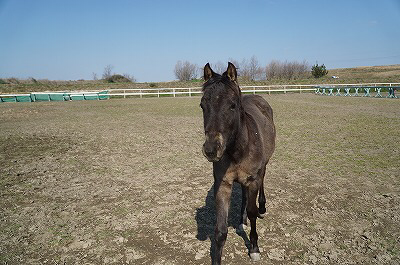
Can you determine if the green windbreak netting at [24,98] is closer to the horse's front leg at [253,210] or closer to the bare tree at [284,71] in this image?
the horse's front leg at [253,210]

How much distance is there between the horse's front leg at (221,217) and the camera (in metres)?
3.26

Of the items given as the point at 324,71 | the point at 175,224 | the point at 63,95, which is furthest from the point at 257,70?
the point at 175,224

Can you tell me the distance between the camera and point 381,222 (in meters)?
4.18

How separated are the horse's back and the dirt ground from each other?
4.45ft

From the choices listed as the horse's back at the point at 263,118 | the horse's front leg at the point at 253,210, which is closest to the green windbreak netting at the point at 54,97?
the horse's back at the point at 263,118

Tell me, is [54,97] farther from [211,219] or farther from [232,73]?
[232,73]

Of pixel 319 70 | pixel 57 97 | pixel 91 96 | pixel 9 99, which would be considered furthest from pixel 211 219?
pixel 319 70

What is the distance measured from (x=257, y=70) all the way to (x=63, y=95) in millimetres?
70499

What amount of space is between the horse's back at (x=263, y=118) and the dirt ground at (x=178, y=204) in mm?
1355

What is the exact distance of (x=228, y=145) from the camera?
3.08 metres

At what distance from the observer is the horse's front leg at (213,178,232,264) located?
3.26 m

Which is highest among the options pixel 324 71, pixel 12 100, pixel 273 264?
pixel 324 71

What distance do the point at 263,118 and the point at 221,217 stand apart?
2229mm

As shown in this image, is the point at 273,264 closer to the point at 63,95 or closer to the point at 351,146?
the point at 351,146
